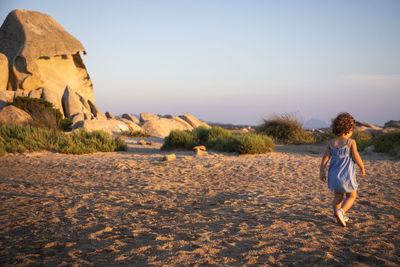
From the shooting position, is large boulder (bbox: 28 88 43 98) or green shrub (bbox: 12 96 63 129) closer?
green shrub (bbox: 12 96 63 129)

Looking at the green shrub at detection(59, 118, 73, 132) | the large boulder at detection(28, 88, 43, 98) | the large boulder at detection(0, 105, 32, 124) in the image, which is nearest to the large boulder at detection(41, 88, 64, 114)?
the large boulder at detection(28, 88, 43, 98)

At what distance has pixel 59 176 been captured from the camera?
607cm

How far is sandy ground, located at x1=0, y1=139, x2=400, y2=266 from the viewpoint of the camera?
8.46 ft

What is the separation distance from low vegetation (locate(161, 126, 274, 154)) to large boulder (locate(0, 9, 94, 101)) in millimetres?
13808

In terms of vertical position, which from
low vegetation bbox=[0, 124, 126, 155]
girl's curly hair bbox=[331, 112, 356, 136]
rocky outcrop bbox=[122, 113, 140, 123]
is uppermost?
girl's curly hair bbox=[331, 112, 356, 136]

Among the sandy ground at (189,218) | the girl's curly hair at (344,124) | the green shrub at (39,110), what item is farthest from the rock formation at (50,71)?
the girl's curly hair at (344,124)

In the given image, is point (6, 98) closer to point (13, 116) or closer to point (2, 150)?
point (13, 116)

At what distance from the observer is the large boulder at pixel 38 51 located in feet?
63.7

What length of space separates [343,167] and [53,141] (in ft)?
28.7

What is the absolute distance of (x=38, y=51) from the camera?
67.7 feet

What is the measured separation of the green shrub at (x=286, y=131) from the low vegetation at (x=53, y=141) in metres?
7.79

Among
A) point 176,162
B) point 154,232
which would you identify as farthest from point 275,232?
point 176,162

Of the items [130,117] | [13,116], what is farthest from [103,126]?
[130,117]

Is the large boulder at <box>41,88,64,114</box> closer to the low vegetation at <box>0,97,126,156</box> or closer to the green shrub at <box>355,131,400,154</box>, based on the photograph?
the low vegetation at <box>0,97,126,156</box>
